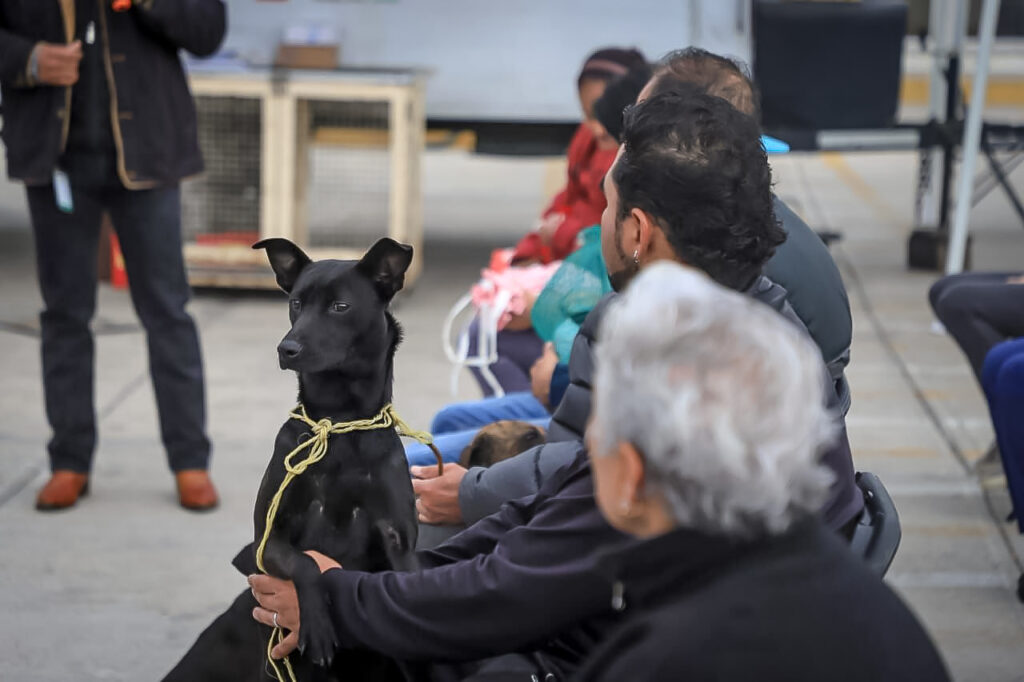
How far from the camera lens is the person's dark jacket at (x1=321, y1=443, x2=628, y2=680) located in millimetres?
1843

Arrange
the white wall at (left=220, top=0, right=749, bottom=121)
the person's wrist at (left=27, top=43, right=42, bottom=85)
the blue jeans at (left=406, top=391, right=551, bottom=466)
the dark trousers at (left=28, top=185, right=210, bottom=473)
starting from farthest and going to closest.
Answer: the white wall at (left=220, top=0, right=749, bottom=121) → the dark trousers at (left=28, top=185, right=210, bottom=473) → the person's wrist at (left=27, top=43, right=42, bottom=85) → the blue jeans at (left=406, top=391, right=551, bottom=466)

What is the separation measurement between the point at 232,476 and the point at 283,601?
2.90 metres

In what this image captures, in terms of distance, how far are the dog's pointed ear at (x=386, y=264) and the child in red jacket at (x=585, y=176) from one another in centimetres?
195

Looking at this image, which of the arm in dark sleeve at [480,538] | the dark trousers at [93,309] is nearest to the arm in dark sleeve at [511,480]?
the arm in dark sleeve at [480,538]

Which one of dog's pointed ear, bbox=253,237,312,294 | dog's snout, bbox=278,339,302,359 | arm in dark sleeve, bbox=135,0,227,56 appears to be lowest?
dog's snout, bbox=278,339,302,359

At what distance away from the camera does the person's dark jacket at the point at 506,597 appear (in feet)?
6.05

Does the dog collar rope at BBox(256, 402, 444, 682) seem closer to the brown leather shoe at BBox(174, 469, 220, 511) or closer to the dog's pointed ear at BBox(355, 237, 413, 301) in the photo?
the dog's pointed ear at BBox(355, 237, 413, 301)

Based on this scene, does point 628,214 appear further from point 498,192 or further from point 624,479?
point 498,192

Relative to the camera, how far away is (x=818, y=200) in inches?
499

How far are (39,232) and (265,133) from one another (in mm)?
3154

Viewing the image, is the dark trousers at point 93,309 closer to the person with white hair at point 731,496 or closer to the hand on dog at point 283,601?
the hand on dog at point 283,601

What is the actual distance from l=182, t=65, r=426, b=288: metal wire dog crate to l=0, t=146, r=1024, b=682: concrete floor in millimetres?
332

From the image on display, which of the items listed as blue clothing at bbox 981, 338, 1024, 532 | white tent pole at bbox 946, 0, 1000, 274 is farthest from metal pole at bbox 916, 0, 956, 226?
blue clothing at bbox 981, 338, 1024, 532

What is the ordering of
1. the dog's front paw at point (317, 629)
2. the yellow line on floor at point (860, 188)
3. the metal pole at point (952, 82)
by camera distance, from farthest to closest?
the yellow line on floor at point (860, 188)
the metal pole at point (952, 82)
the dog's front paw at point (317, 629)
